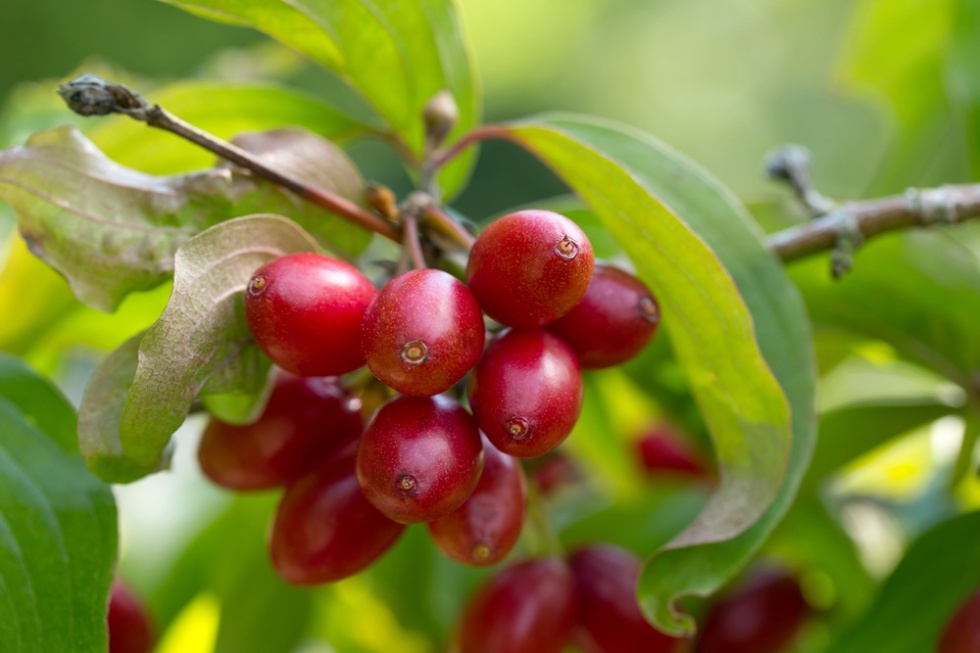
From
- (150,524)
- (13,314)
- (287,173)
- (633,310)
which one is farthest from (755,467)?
(150,524)

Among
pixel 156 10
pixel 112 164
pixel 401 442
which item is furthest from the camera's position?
pixel 156 10

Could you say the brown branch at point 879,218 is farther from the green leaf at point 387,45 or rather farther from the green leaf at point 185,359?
the green leaf at point 185,359

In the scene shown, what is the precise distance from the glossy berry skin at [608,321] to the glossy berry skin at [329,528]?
0.17m

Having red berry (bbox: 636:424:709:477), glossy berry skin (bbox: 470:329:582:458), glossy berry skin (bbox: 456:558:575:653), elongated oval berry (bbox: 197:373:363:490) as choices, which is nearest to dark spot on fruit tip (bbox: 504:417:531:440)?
glossy berry skin (bbox: 470:329:582:458)

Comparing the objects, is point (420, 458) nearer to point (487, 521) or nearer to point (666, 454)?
point (487, 521)

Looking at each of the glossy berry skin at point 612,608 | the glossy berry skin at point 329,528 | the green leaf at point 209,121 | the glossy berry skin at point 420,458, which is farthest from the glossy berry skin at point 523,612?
the green leaf at point 209,121

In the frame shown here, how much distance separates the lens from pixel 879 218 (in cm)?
82

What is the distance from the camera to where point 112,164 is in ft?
2.17

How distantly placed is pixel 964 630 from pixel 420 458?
452 millimetres

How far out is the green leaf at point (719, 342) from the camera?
644 millimetres

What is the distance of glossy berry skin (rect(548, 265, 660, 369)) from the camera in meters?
0.63

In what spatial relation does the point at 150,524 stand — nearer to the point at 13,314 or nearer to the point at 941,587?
the point at 13,314

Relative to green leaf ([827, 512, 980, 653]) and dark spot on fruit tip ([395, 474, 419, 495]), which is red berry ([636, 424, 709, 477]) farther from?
dark spot on fruit tip ([395, 474, 419, 495])

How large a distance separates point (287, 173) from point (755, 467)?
354 millimetres
